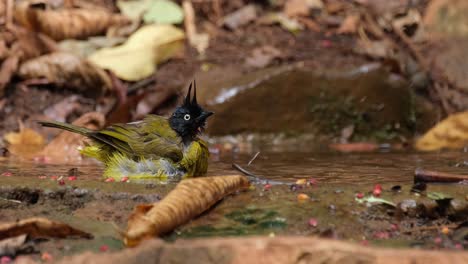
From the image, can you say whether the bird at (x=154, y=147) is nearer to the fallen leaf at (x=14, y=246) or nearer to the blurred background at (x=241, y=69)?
the fallen leaf at (x=14, y=246)

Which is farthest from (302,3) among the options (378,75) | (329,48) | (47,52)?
(47,52)

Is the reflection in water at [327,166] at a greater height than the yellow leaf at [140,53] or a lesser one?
lesser

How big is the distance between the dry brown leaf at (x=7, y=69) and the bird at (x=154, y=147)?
11.8ft

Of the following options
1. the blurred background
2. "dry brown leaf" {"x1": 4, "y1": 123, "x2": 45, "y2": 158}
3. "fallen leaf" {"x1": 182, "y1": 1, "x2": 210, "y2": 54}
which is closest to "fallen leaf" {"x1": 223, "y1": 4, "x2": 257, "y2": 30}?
the blurred background

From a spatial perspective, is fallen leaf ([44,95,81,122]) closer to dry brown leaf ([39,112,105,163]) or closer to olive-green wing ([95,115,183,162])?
dry brown leaf ([39,112,105,163])

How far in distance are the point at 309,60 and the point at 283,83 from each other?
2.72 feet

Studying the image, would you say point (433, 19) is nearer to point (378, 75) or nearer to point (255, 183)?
point (378, 75)

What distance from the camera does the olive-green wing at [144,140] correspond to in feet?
16.8

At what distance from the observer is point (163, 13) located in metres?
10.0

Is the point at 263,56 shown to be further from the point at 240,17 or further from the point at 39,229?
the point at 39,229

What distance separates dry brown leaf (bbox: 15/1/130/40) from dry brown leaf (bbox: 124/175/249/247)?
19.6ft

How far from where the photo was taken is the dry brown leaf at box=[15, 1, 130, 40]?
9.28 m

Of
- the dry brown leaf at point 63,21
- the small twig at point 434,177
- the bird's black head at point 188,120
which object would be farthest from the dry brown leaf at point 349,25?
the small twig at point 434,177

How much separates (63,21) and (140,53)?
3.17ft
